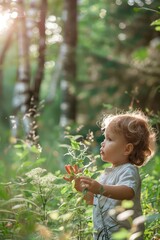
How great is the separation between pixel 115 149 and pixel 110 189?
1.26ft

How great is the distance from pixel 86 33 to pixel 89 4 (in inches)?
307

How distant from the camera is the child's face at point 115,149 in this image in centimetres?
343

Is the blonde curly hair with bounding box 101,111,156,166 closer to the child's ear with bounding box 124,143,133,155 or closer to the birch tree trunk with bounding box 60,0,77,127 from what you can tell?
the child's ear with bounding box 124,143,133,155

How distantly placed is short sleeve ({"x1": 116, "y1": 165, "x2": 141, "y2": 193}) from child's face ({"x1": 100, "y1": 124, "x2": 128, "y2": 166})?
0.13 metres

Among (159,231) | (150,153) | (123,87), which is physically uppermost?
(123,87)

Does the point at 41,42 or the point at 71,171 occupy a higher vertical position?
the point at 41,42

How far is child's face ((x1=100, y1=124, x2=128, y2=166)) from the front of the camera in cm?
343

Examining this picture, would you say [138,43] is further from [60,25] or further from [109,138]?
[109,138]

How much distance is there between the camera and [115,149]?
3.43m

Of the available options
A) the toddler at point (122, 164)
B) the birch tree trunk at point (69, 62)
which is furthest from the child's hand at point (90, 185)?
the birch tree trunk at point (69, 62)

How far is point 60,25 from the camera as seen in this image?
66.9ft

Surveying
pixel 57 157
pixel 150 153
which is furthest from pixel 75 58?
pixel 150 153

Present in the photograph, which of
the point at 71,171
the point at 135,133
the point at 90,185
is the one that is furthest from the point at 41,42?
the point at 90,185

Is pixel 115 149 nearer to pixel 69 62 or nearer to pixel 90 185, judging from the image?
pixel 90 185
